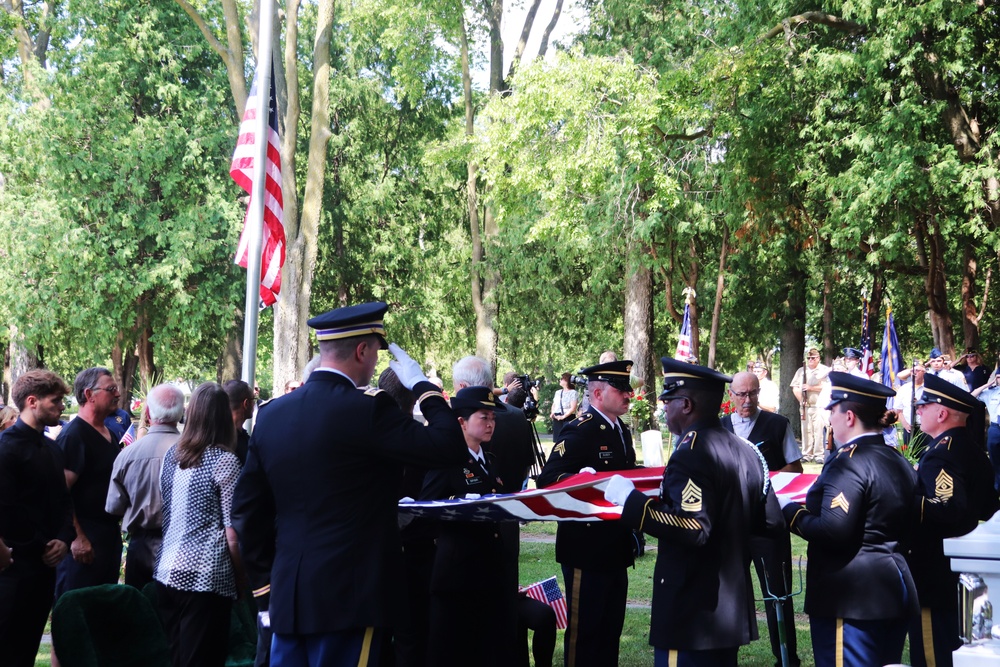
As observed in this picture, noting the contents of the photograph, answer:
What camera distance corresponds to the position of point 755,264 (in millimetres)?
30031

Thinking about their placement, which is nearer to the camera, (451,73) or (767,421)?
(767,421)

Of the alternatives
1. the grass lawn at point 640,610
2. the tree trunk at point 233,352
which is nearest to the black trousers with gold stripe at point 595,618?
the grass lawn at point 640,610

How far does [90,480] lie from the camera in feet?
23.3

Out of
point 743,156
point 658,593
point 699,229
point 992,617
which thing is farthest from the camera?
point 699,229

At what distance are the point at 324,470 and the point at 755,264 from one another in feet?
87.5

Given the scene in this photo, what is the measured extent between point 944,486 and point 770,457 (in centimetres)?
240

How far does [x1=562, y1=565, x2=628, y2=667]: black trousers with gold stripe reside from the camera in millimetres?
6762

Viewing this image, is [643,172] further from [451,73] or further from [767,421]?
[451,73]

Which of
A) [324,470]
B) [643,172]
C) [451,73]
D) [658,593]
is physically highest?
[451,73]

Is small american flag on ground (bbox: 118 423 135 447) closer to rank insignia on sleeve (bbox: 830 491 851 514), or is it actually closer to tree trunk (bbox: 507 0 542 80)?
rank insignia on sleeve (bbox: 830 491 851 514)

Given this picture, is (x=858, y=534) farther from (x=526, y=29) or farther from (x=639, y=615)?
(x=526, y=29)

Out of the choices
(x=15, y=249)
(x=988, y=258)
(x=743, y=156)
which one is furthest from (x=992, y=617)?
(x=15, y=249)

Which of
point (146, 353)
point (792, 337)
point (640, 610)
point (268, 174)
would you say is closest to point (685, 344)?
point (792, 337)

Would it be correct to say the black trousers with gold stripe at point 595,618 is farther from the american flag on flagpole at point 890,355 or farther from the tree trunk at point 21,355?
the tree trunk at point 21,355
